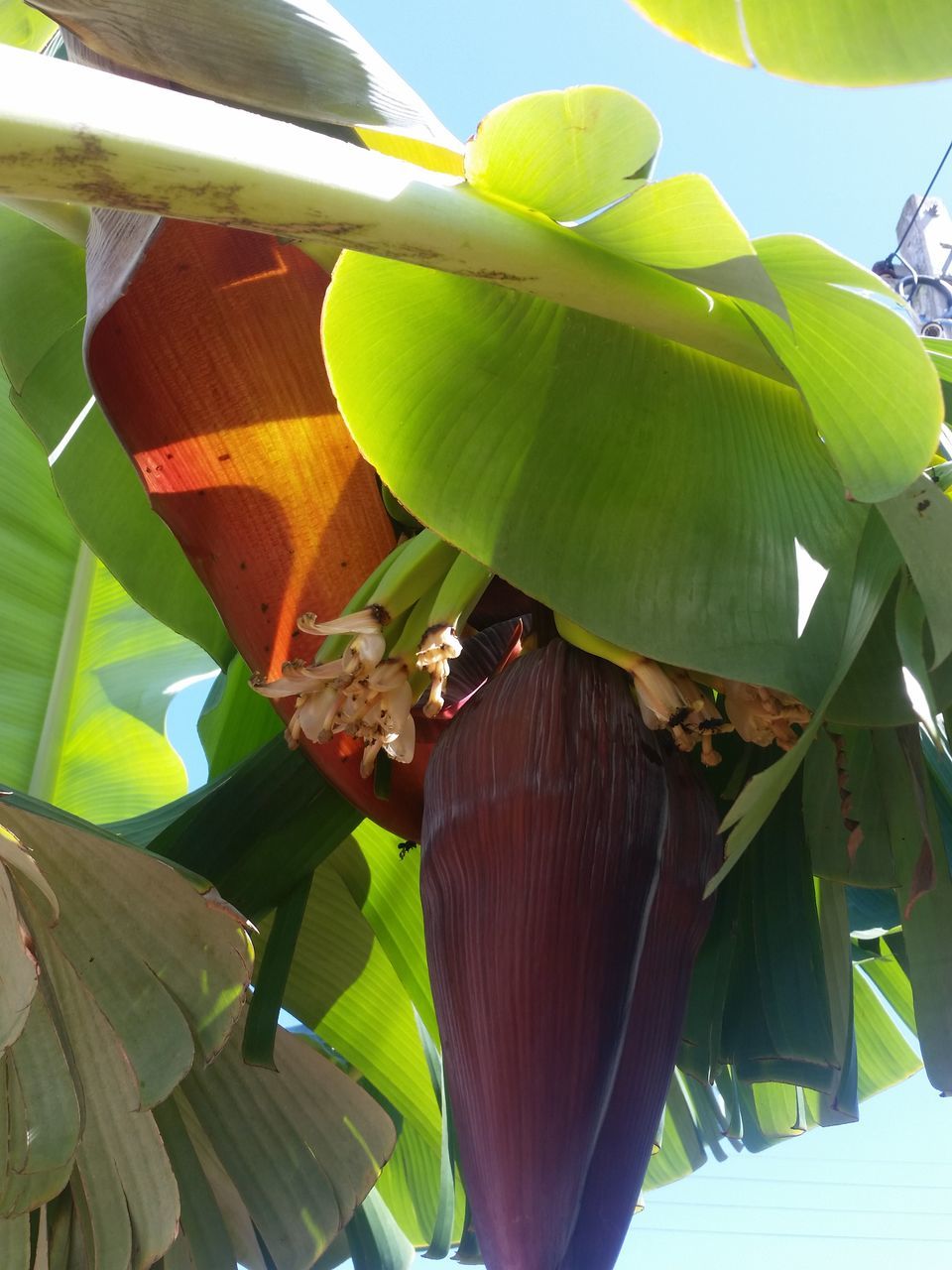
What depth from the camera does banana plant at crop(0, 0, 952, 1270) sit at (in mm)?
339

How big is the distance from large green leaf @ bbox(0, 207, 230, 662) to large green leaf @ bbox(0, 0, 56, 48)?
139 mm

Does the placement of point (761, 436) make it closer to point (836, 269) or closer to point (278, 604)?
point (836, 269)

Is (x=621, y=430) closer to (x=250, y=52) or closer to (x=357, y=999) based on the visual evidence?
(x=250, y=52)

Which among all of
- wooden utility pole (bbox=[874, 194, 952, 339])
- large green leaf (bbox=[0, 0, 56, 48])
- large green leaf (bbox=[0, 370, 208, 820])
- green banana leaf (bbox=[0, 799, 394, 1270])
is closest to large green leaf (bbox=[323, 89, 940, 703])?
green banana leaf (bbox=[0, 799, 394, 1270])

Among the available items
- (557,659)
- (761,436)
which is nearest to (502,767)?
(557,659)

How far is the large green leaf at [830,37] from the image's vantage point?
37 cm

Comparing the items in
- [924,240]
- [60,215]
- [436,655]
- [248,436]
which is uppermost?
[924,240]

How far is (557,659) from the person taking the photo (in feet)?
1.41

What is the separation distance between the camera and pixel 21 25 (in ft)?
2.26

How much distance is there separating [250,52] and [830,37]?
0.19m

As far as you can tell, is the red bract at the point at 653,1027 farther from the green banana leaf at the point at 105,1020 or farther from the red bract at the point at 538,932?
the green banana leaf at the point at 105,1020

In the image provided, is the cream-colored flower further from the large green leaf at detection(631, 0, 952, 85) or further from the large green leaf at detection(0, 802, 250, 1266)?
the large green leaf at detection(631, 0, 952, 85)

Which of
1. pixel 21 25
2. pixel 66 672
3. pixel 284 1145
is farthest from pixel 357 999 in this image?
pixel 21 25

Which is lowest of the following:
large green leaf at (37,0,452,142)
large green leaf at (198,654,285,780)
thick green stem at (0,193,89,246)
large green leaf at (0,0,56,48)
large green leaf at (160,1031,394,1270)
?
large green leaf at (160,1031,394,1270)
